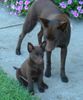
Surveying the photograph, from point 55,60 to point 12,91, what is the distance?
1343 millimetres

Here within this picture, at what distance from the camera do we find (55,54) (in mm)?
6473

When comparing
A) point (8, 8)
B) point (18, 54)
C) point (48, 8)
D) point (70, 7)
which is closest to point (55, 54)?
point (18, 54)

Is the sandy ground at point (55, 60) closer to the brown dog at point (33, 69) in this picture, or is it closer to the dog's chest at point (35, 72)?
the brown dog at point (33, 69)

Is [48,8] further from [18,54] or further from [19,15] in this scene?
[19,15]

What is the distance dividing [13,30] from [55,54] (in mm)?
1379

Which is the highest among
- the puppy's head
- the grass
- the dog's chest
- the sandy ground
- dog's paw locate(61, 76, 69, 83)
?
the puppy's head

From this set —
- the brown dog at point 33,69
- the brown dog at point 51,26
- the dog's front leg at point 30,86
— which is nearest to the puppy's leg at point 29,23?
the brown dog at point 51,26

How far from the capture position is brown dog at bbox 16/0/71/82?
16.3 ft

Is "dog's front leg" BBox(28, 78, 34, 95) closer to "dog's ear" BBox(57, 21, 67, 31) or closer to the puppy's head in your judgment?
the puppy's head

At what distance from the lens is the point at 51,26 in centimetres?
496

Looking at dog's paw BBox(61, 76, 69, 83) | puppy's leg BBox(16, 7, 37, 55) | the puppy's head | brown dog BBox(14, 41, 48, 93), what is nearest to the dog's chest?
brown dog BBox(14, 41, 48, 93)

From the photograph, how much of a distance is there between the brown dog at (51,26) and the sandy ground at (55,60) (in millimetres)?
150

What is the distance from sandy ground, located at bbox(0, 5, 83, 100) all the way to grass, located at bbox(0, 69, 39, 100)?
0.73ft

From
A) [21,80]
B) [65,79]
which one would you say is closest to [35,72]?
[21,80]
